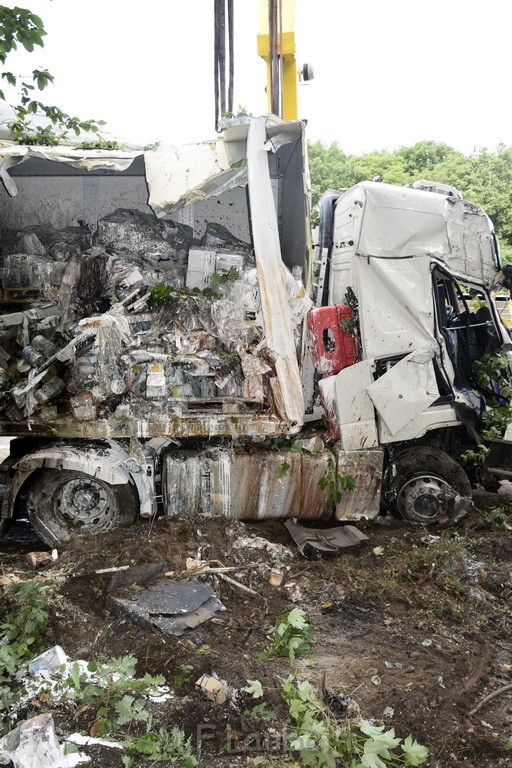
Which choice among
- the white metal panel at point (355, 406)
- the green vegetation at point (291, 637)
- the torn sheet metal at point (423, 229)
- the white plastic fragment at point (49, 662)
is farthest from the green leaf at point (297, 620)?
the torn sheet metal at point (423, 229)

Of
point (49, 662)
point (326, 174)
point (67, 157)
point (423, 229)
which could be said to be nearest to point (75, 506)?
point (49, 662)

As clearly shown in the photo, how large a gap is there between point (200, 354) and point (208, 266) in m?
1.22

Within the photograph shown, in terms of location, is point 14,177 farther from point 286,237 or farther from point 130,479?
point 130,479

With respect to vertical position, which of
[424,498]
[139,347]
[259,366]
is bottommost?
[424,498]

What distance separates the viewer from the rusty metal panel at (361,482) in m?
4.84

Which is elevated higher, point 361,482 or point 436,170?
point 436,170

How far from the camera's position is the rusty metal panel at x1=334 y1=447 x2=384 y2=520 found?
484 centimetres

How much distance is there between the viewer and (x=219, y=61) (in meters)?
7.66

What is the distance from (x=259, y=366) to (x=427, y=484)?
1.89 metres

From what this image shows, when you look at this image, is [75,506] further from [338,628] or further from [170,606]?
[338,628]

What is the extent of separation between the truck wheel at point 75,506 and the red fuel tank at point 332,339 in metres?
1.99

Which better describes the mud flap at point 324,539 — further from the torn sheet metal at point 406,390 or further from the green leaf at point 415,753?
the green leaf at point 415,753

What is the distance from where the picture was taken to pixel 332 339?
5020 mm

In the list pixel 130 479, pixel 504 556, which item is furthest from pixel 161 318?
pixel 504 556
